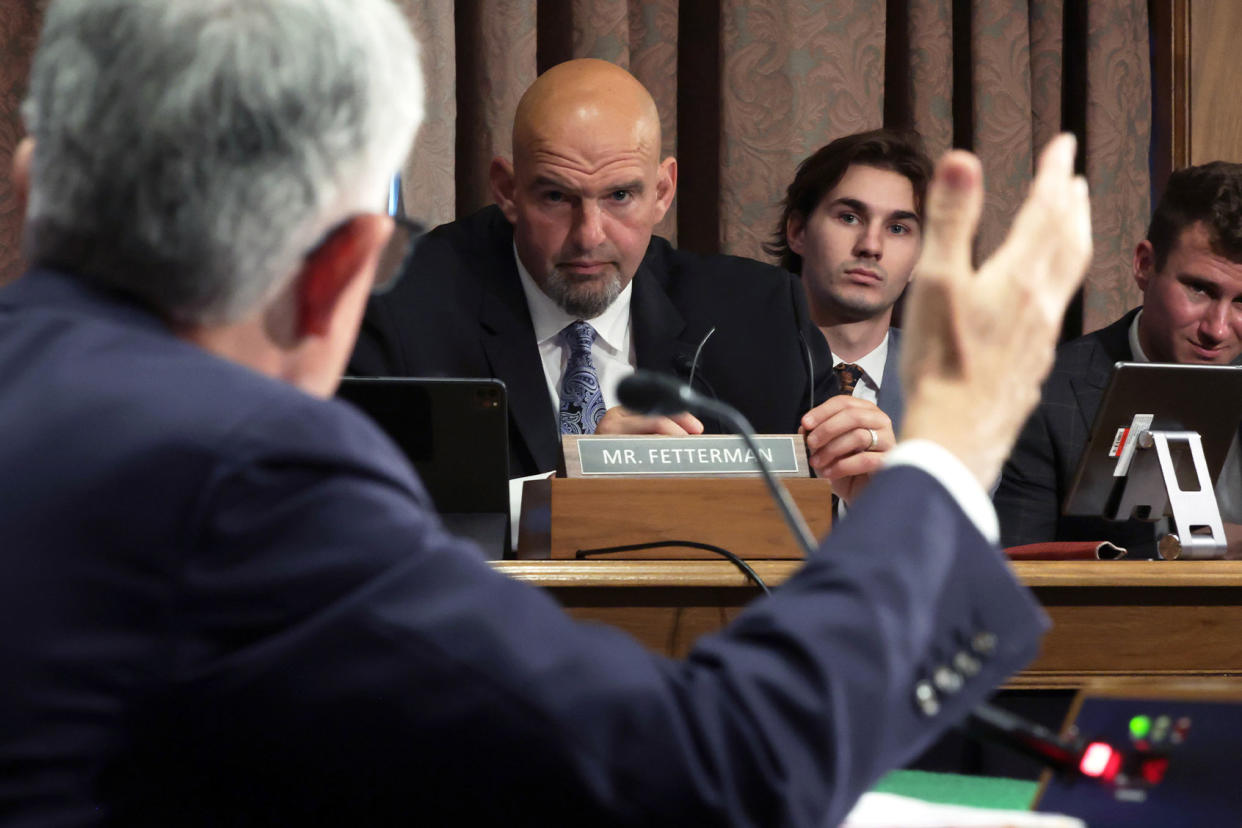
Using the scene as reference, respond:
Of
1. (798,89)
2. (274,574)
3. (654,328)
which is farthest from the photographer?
(798,89)

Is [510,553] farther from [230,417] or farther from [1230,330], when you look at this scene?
[1230,330]

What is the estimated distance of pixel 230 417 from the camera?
22.3 inches

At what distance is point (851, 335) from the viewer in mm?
3352

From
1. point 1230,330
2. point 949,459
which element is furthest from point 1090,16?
point 949,459

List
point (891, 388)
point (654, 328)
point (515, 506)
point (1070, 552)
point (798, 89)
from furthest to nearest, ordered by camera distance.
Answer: point (798, 89), point (891, 388), point (654, 328), point (515, 506), point (1070, 552)

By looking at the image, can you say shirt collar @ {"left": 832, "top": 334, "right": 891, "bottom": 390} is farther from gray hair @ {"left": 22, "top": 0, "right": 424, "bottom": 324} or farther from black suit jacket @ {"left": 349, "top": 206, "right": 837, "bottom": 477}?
gray hair @ {"left": 22, "top": 0, "right": 424, "bottom": 324}

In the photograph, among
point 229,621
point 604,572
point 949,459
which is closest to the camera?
point 229,621

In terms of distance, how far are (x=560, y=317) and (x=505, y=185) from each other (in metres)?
0.30

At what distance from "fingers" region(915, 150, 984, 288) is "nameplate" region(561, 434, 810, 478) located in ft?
3.58

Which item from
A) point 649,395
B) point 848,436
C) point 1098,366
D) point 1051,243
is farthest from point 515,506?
point 1098,366

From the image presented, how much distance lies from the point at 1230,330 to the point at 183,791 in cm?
287

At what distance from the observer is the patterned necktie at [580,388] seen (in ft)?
8.36

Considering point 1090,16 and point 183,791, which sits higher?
point 1090,16

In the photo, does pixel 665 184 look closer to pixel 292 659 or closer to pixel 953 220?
pixel 953 220
